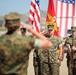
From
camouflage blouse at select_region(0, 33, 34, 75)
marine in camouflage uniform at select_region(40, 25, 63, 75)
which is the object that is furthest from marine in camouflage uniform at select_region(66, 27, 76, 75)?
camouflage blouse at select_region(0, 33, 34, 75)

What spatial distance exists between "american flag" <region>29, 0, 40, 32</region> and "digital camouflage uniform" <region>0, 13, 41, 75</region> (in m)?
6.11

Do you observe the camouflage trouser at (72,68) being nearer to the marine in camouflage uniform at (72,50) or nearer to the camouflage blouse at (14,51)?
the marine in camouflage uniform at (72,50)

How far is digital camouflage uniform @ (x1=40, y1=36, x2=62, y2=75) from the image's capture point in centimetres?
748

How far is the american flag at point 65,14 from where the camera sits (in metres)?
10.2

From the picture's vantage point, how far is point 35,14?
1027cm

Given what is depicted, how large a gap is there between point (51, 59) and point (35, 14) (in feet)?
9.70

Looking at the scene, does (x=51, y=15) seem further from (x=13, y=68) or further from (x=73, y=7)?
(x=13, y=68)

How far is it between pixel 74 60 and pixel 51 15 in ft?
8.16

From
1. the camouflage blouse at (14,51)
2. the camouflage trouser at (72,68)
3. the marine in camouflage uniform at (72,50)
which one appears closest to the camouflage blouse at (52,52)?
the marine in camouflage uniform at (72,50)

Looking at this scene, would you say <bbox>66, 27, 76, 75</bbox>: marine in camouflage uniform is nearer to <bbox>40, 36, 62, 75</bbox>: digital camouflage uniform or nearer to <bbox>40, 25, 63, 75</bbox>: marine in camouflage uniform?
<bbox>40, 25, 63, 75</bbox>: marine in camouflage uniform

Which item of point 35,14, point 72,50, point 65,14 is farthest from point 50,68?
point 65,14

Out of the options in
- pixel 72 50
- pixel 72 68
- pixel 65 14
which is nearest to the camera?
pixel 72 50

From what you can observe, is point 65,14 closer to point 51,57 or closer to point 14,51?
point 51,57

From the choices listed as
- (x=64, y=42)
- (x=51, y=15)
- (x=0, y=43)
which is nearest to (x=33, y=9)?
(x=51, y=15)
